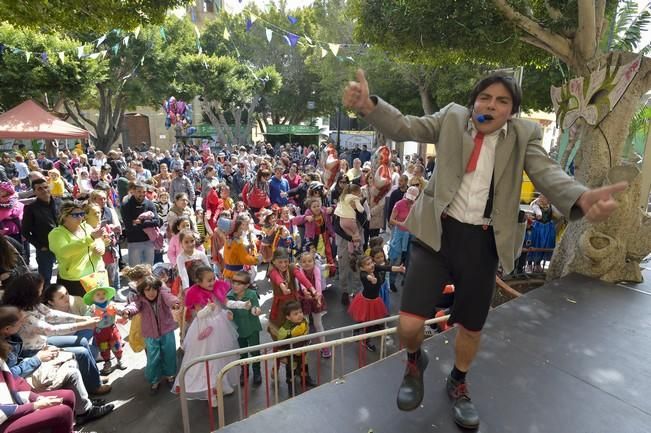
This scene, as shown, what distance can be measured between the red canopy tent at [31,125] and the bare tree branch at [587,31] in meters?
12.1

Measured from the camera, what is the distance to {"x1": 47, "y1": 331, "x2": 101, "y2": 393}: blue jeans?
354 centimetres

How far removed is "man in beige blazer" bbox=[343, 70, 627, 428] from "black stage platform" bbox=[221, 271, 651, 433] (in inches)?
11.1

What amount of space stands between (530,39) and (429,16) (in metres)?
1.45

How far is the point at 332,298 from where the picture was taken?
621cm

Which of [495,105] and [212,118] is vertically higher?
[212,118]

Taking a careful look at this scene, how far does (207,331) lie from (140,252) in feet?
9.71

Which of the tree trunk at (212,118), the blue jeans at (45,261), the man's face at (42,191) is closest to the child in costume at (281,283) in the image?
the man's face at (42,191)

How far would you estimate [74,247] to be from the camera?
4.37 metres

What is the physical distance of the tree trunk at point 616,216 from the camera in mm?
4840

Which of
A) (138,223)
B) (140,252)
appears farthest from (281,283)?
(140,252)

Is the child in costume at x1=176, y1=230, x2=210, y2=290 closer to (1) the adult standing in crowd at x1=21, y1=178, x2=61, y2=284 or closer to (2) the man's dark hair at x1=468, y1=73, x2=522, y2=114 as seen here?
(1) the adult standing in crowd at x1=21, y1=178, x2=61, y2=284

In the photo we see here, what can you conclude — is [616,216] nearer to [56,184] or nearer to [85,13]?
[85,13]

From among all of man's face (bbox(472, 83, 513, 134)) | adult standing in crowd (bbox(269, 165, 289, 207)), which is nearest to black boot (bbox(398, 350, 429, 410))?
man's face (bbox(472, 83, 513, 134))

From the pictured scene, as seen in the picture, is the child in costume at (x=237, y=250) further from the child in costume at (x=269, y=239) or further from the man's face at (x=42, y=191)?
the man's face at (x=42, y=191)
